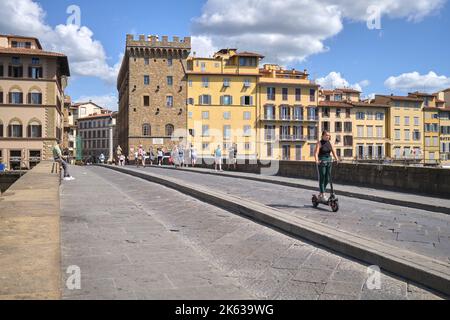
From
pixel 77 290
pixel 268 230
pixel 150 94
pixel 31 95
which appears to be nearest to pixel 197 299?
pixel 77 290

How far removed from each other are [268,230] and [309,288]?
2839 millimetres

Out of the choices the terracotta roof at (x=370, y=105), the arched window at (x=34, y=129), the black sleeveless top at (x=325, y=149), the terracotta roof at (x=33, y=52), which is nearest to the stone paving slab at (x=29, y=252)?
the black sleeveless top at (x=325, y=149)

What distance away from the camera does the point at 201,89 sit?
72750mm

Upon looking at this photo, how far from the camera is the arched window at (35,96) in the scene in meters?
54.8

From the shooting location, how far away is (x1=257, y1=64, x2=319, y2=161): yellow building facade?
7544 cm

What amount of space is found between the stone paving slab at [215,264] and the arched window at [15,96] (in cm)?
5078

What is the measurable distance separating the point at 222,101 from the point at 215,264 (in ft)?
228

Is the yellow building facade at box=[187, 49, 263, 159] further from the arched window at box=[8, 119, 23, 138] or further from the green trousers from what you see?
the green trousers

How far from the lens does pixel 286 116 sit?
76312mm

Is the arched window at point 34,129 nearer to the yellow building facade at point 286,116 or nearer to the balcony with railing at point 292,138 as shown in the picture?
the yellow building facade at point 286,116

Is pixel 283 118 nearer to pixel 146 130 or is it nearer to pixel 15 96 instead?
pixel 146 130

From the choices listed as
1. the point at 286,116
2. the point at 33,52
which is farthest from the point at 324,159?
the point at 286,116

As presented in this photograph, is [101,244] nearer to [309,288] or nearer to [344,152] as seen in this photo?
[309,288]

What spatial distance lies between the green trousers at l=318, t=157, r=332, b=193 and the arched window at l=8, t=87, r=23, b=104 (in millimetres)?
52115
